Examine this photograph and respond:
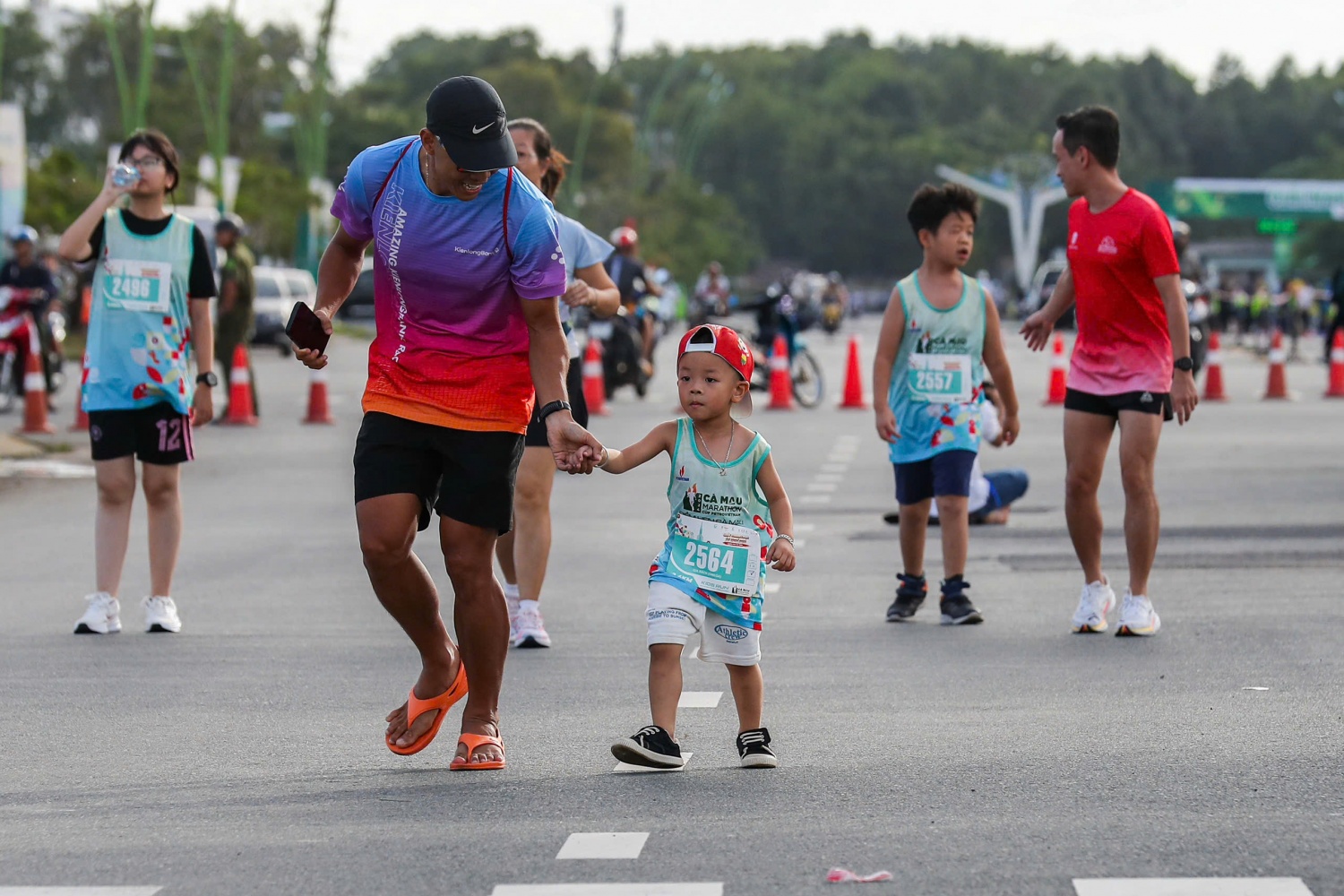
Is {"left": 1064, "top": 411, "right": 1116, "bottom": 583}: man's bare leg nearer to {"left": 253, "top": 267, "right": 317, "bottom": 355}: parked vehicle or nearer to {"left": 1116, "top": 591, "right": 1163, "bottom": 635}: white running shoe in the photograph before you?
{"left": 1116, "top": 591, "right": 1163, "bottom": 635}: white running shoe

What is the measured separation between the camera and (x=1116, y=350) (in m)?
8.73

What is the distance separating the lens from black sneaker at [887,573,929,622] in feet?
30.0

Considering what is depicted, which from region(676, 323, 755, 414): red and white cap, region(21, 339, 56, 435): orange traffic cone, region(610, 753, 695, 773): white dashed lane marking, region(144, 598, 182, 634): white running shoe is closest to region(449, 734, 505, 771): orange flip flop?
region(610, 753, 695, 773): white dashed lane marking

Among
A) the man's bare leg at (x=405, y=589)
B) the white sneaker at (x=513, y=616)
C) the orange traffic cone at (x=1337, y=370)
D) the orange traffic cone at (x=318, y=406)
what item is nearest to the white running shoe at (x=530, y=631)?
the white sneaker at (x=513, y=616)

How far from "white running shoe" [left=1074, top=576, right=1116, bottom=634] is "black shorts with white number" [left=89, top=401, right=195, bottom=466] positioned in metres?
3.60

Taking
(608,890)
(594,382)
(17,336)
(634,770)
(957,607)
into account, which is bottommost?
(594,382)

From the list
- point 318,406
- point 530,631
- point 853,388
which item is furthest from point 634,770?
point 853,388

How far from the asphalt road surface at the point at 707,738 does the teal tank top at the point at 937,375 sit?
2.51 feet

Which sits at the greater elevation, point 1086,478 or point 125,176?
point 125,176

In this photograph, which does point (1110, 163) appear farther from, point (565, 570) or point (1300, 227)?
point (1300, 227)

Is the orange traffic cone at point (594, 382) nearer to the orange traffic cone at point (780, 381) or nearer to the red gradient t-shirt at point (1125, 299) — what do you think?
the orange traffic cone at point (780, 381)

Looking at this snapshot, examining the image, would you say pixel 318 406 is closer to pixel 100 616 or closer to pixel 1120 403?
pixel 100 616

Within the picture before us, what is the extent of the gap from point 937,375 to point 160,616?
336 centimetres

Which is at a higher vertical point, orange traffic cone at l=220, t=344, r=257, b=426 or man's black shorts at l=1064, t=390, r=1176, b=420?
man's black shorts at l=1064, t=390, r=1176, b=420
